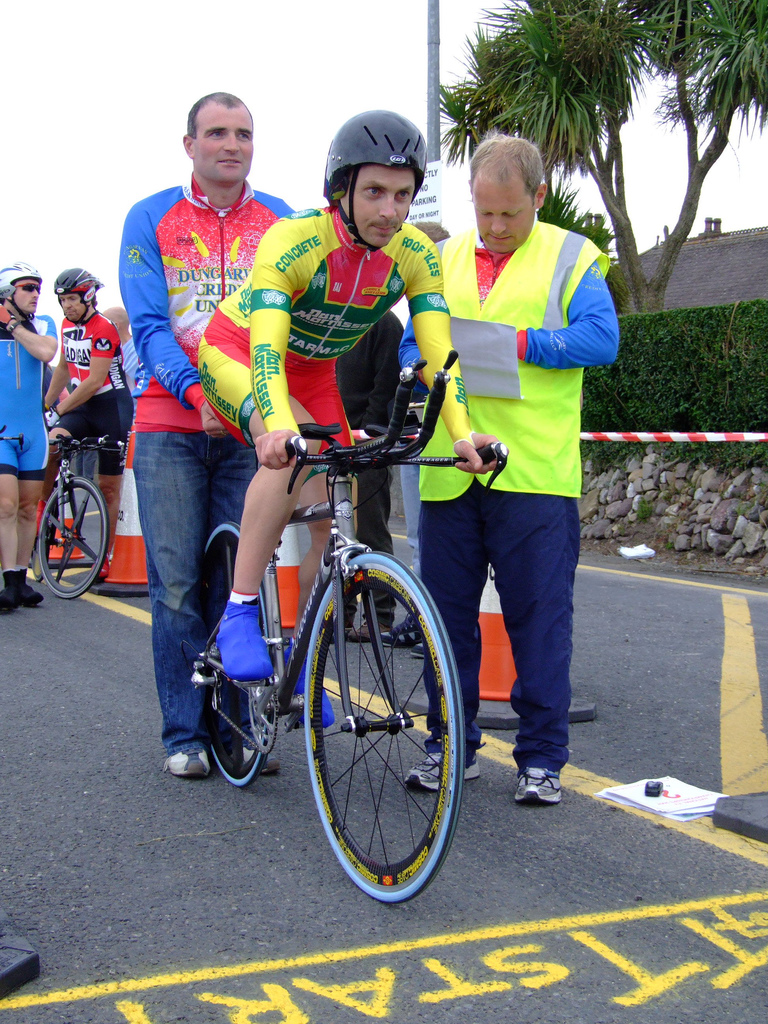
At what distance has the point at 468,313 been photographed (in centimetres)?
374

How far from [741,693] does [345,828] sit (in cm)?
280

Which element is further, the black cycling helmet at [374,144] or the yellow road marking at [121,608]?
the yellow road marking at [121,608]

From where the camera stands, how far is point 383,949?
98.5 inches

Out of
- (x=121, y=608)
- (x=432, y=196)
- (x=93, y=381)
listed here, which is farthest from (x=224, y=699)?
(x=432, y=196)

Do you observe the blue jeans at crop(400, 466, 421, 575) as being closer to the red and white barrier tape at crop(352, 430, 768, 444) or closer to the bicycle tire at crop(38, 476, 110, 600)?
the bicycle tire at crop(38, 476, 110, 600)

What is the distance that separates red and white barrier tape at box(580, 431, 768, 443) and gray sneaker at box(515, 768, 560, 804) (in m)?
7.91

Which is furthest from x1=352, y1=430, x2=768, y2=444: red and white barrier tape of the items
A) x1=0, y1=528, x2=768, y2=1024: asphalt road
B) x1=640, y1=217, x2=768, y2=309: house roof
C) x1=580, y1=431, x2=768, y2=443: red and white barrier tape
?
x1=640, y1=217, x2=768, y2=309: house roof

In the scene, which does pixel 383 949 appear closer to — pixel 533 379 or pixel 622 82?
pixel 533 379

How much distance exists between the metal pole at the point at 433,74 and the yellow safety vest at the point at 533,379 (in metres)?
10.8

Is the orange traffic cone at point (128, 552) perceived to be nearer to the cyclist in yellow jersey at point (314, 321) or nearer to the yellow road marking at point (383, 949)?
the cyclist in yellow jersey at point (314, 321)

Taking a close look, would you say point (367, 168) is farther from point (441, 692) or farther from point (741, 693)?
point (741, 693)

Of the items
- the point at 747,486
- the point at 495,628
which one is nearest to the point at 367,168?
the point at 495,628

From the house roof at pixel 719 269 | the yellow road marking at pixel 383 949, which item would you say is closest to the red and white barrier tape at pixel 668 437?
the yellow road marking at pixel 383 949

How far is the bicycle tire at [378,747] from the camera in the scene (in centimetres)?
256
